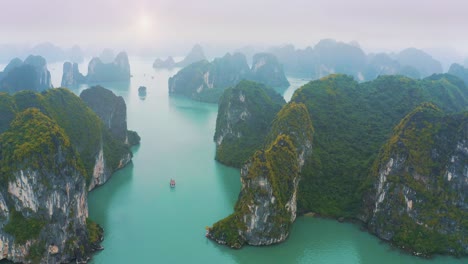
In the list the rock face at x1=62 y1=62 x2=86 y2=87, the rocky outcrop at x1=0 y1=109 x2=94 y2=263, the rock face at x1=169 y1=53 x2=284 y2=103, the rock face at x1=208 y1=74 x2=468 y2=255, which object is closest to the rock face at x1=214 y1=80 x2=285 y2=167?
the rock face at x1=208 y1=74 x2=468 y2=255

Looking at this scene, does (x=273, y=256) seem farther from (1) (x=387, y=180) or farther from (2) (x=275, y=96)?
(2) (x=275, y=96)

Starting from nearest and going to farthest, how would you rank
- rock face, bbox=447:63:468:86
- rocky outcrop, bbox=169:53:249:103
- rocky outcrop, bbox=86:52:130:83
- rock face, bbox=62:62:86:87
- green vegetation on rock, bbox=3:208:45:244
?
1. green vegetation on rock, bbox=3:208:45:244
2. rock face, bbox=447:63:468:86
3. rocky outcrop, bbox=169:53:249:103
4. rock face, bbox=62:62:86:87
5. rocky outcrop, bbox=86:52:130:83

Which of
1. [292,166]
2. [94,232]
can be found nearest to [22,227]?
[94,232]

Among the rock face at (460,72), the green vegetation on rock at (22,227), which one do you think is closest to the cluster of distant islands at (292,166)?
the green vegetation on rock at (22,227)

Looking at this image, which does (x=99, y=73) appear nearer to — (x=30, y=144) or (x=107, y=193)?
(x=107, y=193)

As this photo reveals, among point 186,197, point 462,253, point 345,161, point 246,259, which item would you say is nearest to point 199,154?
point 186,197

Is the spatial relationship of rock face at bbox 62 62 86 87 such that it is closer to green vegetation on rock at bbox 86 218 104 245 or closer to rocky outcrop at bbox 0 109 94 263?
rocky outcrop at bbox 0 109 94 263
